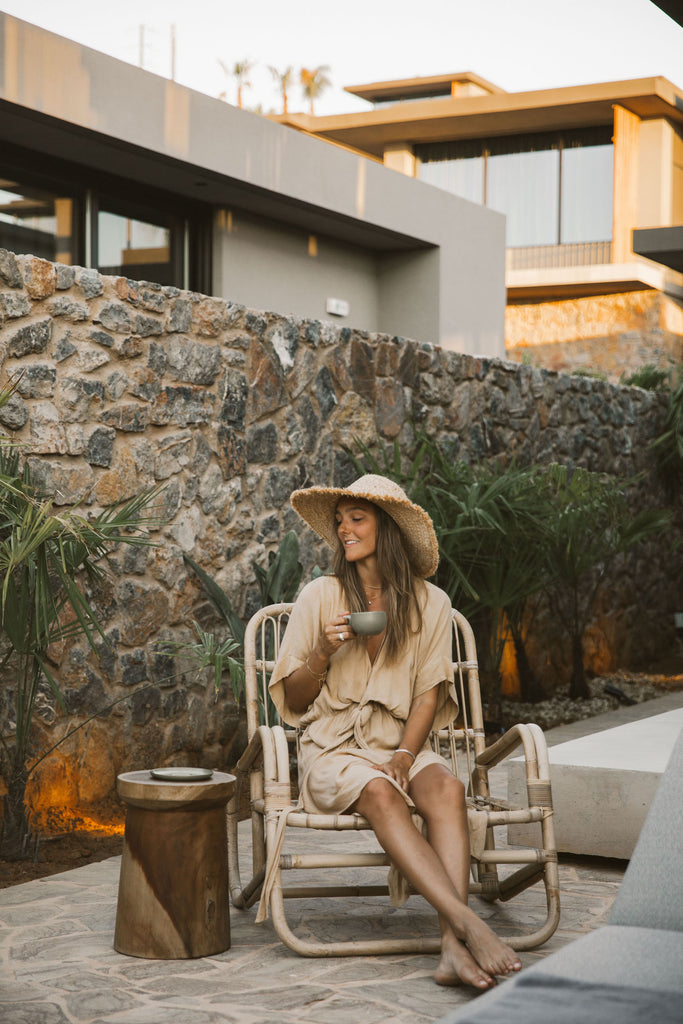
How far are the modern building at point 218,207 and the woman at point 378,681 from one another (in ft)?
15.7

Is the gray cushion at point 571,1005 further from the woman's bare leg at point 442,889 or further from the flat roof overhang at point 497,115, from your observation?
the flat roof overhang at point 497,115

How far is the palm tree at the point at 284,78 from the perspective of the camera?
39.3 m

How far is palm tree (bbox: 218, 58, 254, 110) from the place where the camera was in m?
38.5

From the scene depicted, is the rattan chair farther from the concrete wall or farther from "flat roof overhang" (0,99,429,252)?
the concrete wall

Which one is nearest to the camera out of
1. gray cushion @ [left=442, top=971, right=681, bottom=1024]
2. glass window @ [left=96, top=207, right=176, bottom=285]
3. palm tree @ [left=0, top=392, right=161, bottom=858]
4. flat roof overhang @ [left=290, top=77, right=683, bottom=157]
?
gray cushion @ [left=442, top=971, right=681, bottom=1024]

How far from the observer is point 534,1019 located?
1.77 metres

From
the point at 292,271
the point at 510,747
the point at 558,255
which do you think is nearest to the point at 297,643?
the point at 510,747

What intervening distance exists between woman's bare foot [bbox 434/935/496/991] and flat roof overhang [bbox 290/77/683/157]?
58.1 feet

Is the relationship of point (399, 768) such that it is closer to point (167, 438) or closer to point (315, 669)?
point (315, 669)

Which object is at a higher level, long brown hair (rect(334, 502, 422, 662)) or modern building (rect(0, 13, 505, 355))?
modern building (rect(0, 13, 505, 355))

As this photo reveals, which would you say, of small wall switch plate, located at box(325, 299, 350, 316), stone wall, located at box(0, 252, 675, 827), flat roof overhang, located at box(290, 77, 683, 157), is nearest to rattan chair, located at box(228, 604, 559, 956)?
stone wall, located at box(0, 252, 675, 827)

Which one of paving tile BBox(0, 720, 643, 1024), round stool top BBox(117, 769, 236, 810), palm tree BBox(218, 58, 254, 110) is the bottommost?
paving tile BBox(0, 720, 643, 1024)

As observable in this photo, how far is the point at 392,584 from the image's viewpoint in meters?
3.68

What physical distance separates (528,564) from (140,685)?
270 cm
